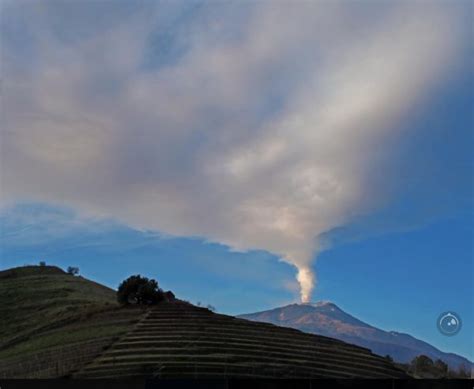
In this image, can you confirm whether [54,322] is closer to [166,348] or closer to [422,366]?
[166,348]

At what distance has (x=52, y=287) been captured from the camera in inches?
3049

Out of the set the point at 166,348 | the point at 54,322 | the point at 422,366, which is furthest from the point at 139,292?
the point at 422,366

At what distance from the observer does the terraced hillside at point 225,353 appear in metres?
32.4

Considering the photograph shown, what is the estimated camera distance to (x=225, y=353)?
3612 cm

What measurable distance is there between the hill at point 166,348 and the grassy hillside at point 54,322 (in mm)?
153

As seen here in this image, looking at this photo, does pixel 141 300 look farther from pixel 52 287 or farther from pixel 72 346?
pixel 52 287

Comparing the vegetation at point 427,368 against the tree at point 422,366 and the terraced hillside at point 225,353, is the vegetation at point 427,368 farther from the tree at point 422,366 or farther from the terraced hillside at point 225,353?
the terraced hillside at point 225,353

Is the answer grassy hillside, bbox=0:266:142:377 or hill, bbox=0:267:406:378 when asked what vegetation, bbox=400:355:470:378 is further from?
grassy hillside, bbox=0:266:142:377

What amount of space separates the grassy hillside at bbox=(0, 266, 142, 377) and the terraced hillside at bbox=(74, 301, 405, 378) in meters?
2.33

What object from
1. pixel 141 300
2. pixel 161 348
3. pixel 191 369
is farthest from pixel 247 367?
pixel 141 300

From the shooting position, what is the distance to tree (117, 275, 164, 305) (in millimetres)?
56000

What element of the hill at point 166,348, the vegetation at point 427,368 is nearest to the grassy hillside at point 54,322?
the hill at point 166,348

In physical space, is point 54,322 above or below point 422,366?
above

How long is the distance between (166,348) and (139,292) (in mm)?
19683
